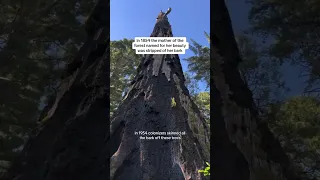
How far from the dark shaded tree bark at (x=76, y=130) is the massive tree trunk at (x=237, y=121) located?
87 cm

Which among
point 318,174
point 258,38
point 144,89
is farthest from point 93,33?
point 318,174

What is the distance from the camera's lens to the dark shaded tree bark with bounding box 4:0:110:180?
2.12 meters

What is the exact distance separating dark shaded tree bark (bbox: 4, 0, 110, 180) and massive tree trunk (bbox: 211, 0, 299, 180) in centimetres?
87

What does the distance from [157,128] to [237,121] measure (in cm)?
105

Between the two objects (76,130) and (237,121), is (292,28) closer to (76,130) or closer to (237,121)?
(237,121)

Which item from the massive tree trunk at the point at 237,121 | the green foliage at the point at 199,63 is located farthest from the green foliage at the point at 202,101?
the massive tree trunk at the point at 237,121

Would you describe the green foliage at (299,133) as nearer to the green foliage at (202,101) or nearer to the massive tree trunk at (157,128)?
the massive tree trunk at (157,128)

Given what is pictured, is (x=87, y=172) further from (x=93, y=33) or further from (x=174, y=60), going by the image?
(x=174, y=60)

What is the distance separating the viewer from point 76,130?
7.17 ft

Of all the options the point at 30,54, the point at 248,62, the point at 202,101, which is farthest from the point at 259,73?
the point at 30,54

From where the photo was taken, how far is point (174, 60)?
148 inches

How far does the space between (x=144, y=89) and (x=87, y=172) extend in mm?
1375

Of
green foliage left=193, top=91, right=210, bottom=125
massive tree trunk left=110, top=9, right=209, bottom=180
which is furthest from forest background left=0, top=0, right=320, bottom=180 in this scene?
green foliage left=193, top=91, right=210, bottom=125

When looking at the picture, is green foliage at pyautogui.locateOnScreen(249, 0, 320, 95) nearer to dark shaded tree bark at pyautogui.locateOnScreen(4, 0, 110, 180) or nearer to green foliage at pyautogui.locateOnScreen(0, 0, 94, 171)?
dark shaded tree bark at pyautogui.locateOnScreen(4, 0, 110, 180)
